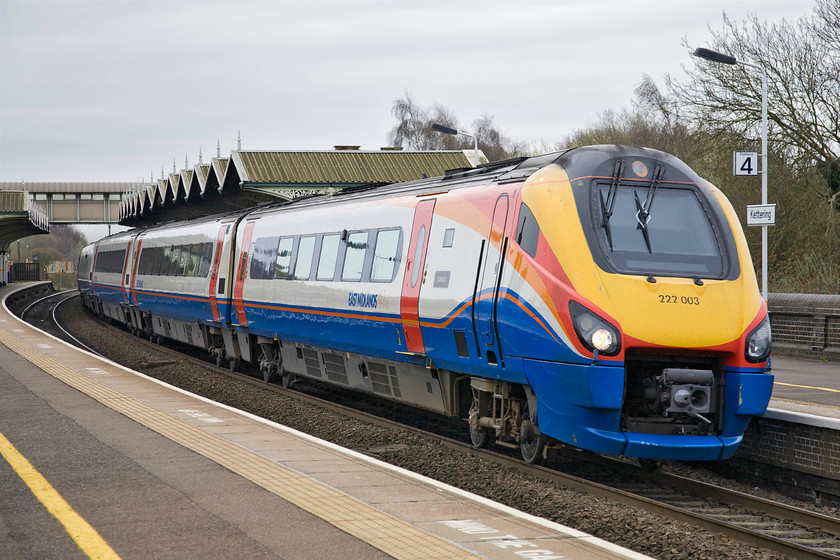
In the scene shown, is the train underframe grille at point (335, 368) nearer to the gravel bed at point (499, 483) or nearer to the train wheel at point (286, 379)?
the gravel bed at point (499, 483)

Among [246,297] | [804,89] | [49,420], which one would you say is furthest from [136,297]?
[804,89]

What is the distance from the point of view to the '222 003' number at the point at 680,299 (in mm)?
8539

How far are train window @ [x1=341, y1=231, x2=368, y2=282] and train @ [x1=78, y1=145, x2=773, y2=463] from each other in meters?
0.08

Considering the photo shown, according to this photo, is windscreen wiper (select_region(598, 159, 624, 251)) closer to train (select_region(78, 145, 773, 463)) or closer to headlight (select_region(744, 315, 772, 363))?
train (select_region(78, 145, 773, 463))

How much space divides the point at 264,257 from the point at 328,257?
3162 mm

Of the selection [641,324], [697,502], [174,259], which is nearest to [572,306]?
[641,324]

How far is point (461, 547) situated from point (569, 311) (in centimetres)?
299

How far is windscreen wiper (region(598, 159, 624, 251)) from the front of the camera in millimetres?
8953

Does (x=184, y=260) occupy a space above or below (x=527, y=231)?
below

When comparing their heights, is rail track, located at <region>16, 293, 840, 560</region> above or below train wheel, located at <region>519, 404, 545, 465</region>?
below

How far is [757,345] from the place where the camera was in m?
8.74

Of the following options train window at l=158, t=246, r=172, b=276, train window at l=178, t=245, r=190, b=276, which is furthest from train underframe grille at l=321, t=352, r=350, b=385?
train window at l=158, t=246, r=172, b=276

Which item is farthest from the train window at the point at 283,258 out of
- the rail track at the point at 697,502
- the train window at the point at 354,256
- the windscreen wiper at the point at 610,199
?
the windscreen wiper at the point at 610,199

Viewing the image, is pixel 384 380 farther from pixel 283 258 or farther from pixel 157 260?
pixel 157 260
